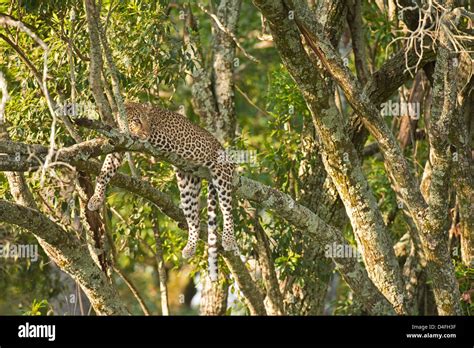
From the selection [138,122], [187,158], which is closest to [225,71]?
[187,158]

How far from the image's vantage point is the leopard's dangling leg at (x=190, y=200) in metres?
11.3

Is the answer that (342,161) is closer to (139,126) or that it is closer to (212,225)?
(212,225)

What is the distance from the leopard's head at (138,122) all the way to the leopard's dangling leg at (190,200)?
122 cm

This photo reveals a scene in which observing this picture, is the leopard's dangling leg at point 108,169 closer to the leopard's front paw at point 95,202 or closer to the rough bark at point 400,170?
the leopard's front paw at point 95,202

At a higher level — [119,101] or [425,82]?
[425,82]

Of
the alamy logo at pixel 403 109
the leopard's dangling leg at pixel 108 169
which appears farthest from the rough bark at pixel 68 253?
the alamy logo at pixel 403 109

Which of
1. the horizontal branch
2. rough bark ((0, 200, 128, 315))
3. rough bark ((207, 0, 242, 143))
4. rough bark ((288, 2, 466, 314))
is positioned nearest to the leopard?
the horizontal branch

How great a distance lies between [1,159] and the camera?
8516mm
